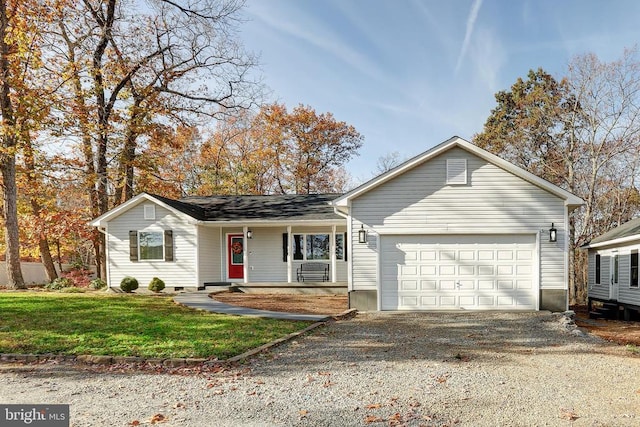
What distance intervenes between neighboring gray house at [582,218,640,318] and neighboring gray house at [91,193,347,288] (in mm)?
10630

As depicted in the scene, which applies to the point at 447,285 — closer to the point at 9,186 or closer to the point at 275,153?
the point at 9,186

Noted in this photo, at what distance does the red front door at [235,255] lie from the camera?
18188mm

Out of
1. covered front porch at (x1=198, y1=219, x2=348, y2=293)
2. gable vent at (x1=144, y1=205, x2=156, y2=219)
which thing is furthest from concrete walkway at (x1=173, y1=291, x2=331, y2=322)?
gable vent at (x1=144, y1=205, x2=156, y2=219)

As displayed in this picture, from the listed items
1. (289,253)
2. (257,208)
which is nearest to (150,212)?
(257,208)

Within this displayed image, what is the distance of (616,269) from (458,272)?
932 cm

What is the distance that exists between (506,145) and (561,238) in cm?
1792

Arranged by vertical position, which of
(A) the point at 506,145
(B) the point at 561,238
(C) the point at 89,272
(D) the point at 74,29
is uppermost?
(D) the point at 74,29

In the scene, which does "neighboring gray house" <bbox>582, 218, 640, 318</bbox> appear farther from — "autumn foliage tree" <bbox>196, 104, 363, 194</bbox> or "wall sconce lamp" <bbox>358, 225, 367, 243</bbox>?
"autumn foliage tree" <bbox>196, 104, 363, 194</bbox>

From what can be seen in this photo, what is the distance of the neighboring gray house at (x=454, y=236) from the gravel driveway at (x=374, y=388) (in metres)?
4.03

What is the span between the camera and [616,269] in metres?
17.1

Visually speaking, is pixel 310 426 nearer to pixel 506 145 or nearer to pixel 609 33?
pixel 609 33

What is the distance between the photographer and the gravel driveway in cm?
441

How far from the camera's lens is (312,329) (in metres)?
9.20

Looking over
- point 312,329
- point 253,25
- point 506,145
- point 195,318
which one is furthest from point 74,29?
point 506,145
